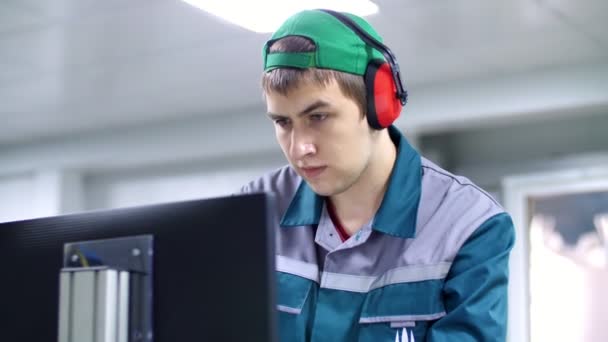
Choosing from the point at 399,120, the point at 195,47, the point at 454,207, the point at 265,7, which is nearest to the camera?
the point at 454,207

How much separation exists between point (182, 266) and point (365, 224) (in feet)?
1.74

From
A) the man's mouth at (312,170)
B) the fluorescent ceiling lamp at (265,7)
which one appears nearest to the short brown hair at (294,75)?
the man's mouth at (312,170)

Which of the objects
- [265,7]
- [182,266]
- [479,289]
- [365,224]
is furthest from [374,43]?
[265,7]

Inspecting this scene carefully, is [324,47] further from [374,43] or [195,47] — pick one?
[195,47]

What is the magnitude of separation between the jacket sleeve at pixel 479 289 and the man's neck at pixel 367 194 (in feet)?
0.60

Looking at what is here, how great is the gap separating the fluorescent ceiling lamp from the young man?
6.44ft

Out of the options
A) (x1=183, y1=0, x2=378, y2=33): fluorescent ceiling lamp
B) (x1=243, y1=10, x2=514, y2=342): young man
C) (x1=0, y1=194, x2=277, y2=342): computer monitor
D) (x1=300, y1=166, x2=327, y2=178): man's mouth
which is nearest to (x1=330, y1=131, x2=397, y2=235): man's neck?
(x1=243, y1=10, x2=514, y2=342): young man

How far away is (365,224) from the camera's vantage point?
4.25 ft

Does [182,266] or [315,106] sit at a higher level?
[315,106]

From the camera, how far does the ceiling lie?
330 centimetres

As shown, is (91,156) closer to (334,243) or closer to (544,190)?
(544,190)

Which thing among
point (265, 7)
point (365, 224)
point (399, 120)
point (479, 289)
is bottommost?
point (479, 289)

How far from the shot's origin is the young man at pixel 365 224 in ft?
3.79

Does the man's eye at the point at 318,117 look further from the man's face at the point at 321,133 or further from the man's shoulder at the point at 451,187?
the man's shoulder at the point at 451,187
